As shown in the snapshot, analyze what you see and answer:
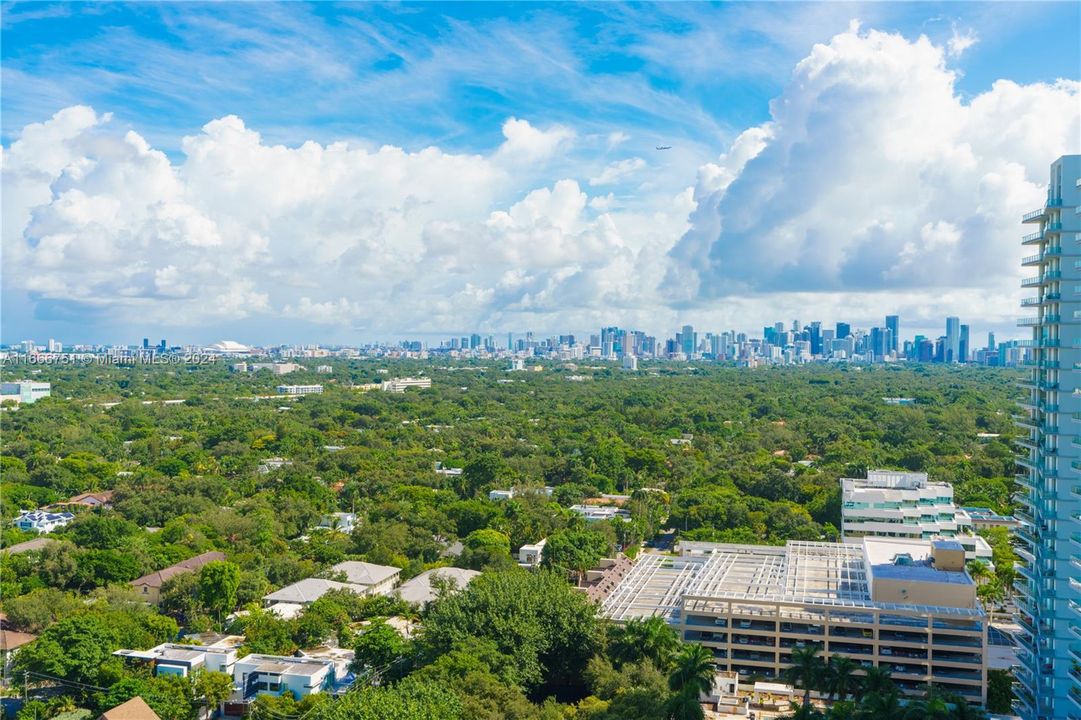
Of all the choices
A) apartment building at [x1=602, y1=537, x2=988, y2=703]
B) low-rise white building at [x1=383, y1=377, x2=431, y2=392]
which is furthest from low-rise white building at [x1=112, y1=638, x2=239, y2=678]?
low-rise white building at [x1=383, y1=377, x2=431, y2=392]

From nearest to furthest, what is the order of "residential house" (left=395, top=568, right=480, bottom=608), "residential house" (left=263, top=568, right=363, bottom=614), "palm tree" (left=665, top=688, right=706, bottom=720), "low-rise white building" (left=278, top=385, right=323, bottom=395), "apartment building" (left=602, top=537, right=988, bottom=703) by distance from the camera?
"palm tree" (left=665, top=688, right=706, bottom=720)
"apartment building" (left=602, top=537, right=988, bottom=703)
"residential house" (left=263, top=568, right=363, bottom=614)
"residential house" (left=395, top=568, right=480, bottom=608)
"low-rise white building" (left=278, top=385, right=323, bottom=395)

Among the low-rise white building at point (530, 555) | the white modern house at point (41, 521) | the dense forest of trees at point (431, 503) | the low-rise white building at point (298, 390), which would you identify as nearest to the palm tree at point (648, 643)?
the dense forest of trees at point (431, 503)

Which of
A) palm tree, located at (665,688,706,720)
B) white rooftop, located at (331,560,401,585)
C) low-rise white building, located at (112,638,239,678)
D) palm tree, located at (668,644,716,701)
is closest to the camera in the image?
palm tree, located at (665,688,706,720)

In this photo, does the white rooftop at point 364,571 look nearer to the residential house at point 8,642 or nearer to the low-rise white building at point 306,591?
the low-rise white building at point 306,591

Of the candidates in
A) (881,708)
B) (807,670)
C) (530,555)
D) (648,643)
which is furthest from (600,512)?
(881,708)

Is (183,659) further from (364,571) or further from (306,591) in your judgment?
(364,571)

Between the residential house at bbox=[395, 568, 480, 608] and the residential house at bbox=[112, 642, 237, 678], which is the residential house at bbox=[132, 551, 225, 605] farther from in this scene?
the residential house at bbox=[395, 568, 480, 608]

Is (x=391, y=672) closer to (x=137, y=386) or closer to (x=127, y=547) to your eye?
(x=127, y=547)

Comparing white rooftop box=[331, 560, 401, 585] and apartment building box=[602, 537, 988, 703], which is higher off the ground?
apartment building box=[602, 537, 988, 703]
